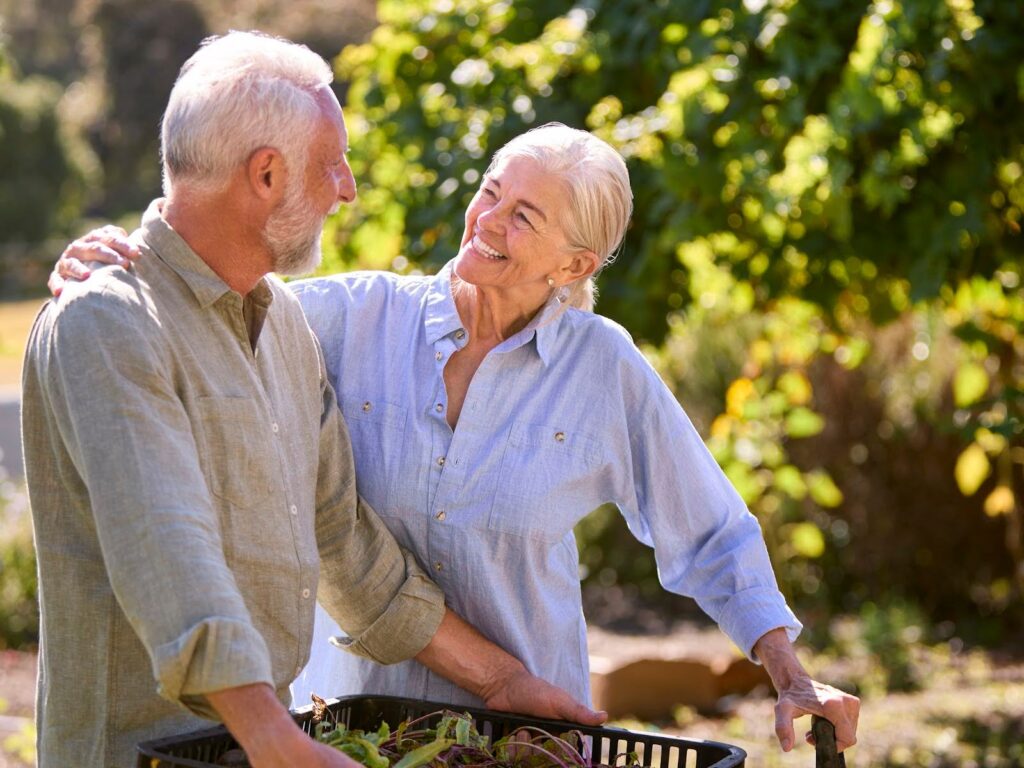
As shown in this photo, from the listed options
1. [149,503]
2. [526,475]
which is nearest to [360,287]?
[526,475]

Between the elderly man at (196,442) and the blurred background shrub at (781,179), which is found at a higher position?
the blurred background shrub at (781,179)

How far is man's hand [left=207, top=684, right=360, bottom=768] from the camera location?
5.56ft

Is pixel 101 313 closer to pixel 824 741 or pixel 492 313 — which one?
pixel 492 313

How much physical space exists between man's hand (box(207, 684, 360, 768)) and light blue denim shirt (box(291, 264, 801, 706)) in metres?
0.73

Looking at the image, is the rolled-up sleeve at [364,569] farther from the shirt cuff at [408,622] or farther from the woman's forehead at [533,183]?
the woman's forehead at [533,183]

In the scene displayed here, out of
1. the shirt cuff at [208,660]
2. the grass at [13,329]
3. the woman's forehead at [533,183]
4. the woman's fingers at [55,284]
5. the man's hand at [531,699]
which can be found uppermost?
the grass at [13,329]

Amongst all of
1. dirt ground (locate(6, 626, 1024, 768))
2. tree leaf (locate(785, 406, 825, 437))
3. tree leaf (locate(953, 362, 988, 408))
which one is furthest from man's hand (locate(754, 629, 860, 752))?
tree leaf (locate(785, 406, 825, 437))

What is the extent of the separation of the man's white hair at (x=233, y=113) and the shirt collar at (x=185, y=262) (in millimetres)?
71

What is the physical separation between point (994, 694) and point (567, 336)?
15.8ft

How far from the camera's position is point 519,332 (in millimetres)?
2516

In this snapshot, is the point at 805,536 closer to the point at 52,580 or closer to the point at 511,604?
the point at 511,604

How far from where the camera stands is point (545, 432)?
2439mm

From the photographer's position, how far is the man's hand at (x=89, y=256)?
1.91 m

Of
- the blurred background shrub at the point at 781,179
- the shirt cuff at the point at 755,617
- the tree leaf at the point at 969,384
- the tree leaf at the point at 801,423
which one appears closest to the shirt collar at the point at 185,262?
the shirt cuff at the point at 755,617
